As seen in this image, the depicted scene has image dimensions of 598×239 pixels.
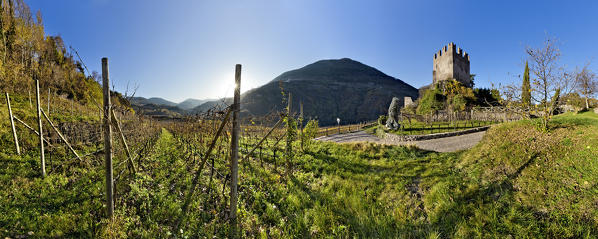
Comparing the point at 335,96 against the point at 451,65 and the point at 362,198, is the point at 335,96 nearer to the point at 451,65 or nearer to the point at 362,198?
the point at 451,65

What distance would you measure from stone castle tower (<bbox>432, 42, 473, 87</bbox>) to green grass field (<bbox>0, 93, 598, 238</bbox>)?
44438mm

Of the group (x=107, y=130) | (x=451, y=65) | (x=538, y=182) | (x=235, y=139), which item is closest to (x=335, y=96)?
(x=451, y=65)

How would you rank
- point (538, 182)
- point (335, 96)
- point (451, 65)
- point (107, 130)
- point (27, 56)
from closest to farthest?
point (107, 130), point (538, 182), point (27, 56), point (451, 65), point (335, 96)

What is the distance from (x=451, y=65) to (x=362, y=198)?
49.7 meters

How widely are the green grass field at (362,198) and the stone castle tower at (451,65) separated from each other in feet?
146

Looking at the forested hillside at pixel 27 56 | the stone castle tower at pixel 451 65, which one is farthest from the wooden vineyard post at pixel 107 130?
the stone castle tower at pixel 451 65

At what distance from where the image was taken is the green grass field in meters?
3.35

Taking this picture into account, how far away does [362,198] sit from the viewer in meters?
4.80

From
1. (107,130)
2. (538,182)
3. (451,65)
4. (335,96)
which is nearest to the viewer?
(107,130)

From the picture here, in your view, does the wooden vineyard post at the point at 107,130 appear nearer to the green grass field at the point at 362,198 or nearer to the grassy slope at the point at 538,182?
the green grass field at the point at 362,198

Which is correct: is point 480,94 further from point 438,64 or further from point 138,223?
point 138,223

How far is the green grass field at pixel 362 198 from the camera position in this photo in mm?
3348

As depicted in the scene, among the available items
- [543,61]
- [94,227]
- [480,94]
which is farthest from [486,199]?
[480,94]

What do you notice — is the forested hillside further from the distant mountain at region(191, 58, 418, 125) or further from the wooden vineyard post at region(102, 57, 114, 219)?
the distant mountain at region(191, 58, 418, 125)
